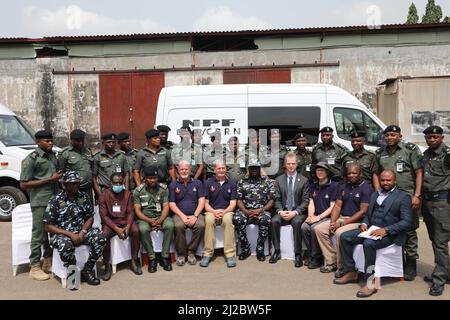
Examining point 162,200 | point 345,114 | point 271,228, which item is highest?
point 345,114

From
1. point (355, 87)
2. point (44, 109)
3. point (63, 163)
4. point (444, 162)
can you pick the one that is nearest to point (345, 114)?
point (444, 162)

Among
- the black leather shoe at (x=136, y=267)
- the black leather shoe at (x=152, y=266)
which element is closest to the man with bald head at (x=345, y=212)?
the black leather shoe at (x=152, y=266)

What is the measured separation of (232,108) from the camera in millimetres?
8898

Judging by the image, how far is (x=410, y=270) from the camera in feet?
17.7

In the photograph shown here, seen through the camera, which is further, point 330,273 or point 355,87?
point 355,87

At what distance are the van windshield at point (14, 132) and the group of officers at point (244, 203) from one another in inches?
123

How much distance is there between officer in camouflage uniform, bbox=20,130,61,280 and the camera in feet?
18.2

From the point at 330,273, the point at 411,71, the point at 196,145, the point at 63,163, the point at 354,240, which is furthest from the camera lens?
the point at 411,71

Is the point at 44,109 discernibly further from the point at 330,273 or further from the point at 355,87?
the point at 330,273

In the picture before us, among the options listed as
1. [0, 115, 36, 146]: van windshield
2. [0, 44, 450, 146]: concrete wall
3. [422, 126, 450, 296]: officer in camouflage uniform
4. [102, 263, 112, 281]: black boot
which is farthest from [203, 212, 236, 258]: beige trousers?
[0, 44, 450, 146]: concrete wall

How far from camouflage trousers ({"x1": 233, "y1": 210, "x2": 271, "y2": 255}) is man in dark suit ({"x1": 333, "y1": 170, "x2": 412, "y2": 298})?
1297mm

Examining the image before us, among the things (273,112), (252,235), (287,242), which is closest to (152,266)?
(252,235)

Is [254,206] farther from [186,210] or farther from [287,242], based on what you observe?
[186,210]
